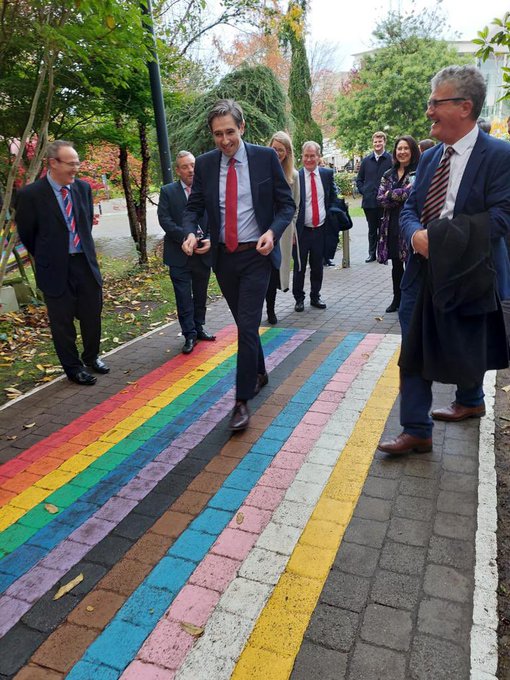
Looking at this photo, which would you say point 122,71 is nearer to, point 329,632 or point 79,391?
point 79,391

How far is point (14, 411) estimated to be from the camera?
4.50m

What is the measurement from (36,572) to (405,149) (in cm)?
583

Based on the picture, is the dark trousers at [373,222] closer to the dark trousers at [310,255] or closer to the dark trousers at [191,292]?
the dark trousers at [310,255]

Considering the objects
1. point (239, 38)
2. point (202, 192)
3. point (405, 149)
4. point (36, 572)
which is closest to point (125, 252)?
point (405, 149)

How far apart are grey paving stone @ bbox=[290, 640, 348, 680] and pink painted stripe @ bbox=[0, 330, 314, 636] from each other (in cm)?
123

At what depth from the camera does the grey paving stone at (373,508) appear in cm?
276

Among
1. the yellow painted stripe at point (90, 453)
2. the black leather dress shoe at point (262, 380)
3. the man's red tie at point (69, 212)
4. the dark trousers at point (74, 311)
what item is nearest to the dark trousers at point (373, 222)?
the black leather dress shoe at point (262, 380)

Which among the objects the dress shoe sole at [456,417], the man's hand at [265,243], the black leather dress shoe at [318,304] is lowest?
the dress shoe sole at [456,417]

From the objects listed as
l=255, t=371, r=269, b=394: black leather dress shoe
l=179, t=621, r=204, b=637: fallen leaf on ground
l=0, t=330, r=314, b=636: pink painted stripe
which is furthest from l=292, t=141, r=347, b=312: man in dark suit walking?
l=179, t=621, r=204, b=637: fallen leaf on ground

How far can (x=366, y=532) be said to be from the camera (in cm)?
264

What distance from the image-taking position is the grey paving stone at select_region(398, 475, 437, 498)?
2932 millimetres

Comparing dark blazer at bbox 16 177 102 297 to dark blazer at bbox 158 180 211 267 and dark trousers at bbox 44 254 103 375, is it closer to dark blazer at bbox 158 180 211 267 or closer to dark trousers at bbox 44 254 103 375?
dark trousers at bbox 44 254 103 375

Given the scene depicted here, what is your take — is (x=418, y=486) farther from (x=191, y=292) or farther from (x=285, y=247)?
(x=285, y=247)

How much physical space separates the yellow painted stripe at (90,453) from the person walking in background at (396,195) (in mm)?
2670
